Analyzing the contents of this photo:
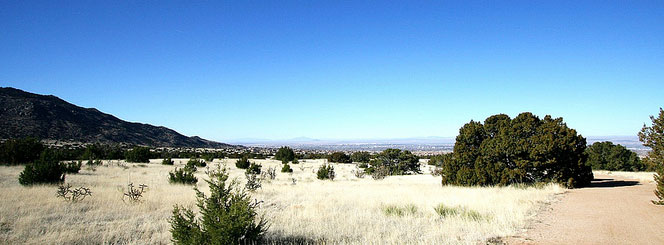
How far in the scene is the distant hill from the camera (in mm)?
54425

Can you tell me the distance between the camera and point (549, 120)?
1719 cm

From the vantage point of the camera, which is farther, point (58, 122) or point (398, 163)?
point (58, 122)

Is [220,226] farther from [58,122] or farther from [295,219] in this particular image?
[58,122]

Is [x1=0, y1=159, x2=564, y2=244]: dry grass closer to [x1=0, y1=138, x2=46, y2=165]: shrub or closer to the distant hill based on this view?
[x1=0, y1=138, x2=46, y2=165]: shrub

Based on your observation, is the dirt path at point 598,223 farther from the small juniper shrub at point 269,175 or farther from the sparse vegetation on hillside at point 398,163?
the sparse vegetation on hillside at point 398,163

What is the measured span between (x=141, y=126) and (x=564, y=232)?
105466 millimetres

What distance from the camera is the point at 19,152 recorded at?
23.2 metres

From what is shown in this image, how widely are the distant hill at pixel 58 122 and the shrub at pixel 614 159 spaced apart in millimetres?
78993

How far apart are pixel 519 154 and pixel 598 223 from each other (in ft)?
31.0

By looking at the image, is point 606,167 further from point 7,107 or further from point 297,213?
point 7,107

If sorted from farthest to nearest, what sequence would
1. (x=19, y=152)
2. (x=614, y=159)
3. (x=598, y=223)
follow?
(x=614, y=159)
(x=19, y=152)
(x=598, y=223)

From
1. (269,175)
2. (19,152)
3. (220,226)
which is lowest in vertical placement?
(269,175)

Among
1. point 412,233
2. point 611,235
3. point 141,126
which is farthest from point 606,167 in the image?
point 141,126

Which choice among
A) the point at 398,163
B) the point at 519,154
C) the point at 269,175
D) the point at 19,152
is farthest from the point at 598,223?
the point at 19,152
